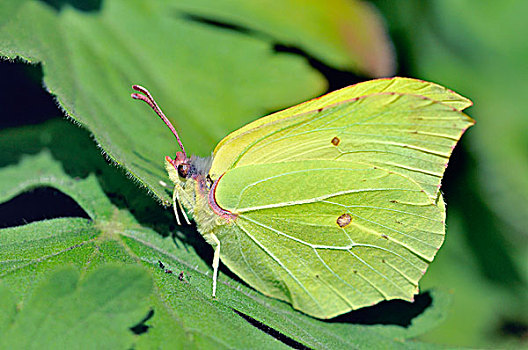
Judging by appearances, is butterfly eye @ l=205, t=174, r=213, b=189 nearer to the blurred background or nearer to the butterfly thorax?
the butterfly thorax

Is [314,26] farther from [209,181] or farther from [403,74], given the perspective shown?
[209,181]

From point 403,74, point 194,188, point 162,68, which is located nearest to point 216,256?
point 194,188

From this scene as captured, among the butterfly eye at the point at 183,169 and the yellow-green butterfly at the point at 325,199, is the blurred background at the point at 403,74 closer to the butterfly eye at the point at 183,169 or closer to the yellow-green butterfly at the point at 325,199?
the butterfly eye at the point at 183,169

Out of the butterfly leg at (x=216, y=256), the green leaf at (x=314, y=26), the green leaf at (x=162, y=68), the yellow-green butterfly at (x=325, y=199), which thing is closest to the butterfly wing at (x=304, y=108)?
the yellow-green butterfly at (x=325, y=199)

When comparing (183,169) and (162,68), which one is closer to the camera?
(183,169)

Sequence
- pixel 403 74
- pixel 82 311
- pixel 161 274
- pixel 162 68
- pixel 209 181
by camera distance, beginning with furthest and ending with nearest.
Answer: pixel 403 74, pixel 162 68, pixel 209 181, pixel 161 274, pixel 82 311

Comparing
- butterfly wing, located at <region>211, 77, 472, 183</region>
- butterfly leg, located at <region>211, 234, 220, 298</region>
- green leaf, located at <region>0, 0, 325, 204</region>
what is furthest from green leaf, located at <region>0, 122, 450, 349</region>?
butterfly wing, located at <region>211, 77, 472, 183</region>
